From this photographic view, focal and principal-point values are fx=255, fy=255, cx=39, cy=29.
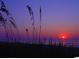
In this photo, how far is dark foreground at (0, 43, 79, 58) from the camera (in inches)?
142

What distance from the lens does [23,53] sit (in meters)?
3.68

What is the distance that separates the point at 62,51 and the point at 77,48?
35 cm

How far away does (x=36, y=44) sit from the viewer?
13.6ft

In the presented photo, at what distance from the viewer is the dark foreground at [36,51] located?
362 centimetres

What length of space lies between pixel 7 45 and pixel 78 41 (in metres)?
1.18

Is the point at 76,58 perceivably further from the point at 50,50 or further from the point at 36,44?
the point at 36,44

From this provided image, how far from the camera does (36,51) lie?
3.82 metres

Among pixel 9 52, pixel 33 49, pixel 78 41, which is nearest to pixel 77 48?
pixel 78 41

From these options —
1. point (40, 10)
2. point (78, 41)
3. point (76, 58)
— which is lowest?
point (76, 58)

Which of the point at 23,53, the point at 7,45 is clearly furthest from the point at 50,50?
the point at 7,45

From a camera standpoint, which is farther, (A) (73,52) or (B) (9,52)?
(A) (73,52)

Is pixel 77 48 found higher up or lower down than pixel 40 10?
lower down

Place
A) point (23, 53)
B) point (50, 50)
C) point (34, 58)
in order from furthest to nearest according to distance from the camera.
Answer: point (50, 50), point (23, 53), point (34, 58)

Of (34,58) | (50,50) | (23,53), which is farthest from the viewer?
(50,50)
